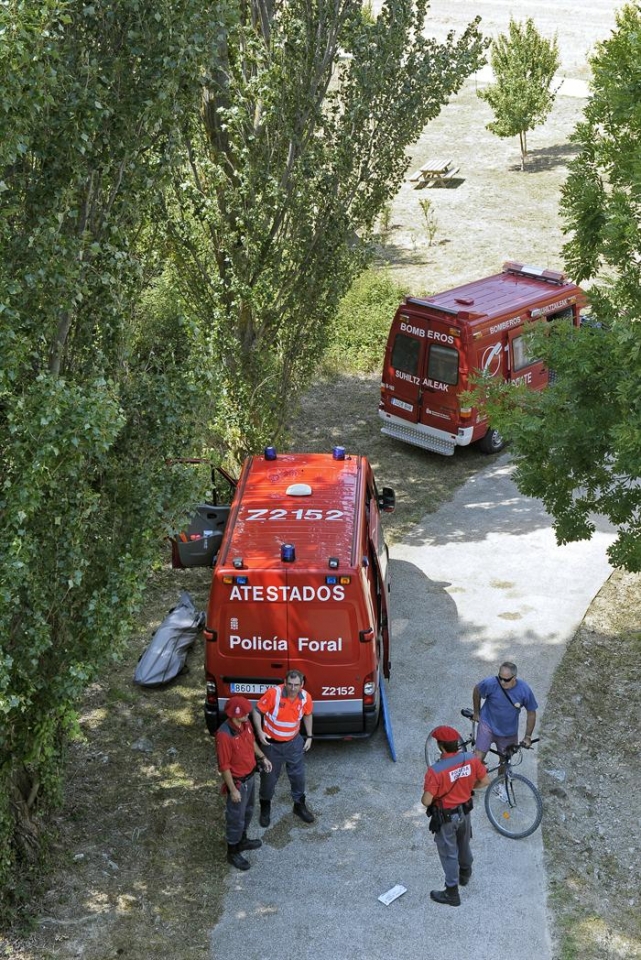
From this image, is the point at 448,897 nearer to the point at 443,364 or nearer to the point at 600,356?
the point at 600,356

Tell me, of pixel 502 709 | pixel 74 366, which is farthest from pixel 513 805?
pixel 74 366

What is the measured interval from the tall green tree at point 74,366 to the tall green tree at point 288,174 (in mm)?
3797

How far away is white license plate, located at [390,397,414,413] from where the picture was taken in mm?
16438

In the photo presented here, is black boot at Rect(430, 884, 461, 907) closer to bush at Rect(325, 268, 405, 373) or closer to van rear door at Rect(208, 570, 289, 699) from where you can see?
van rear door at Rect(208, 570, 289, 699)

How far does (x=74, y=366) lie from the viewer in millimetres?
7746

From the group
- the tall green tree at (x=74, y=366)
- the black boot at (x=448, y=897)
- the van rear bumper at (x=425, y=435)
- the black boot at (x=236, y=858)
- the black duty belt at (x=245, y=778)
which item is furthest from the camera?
the van rear bumper at (x=425, y=435)

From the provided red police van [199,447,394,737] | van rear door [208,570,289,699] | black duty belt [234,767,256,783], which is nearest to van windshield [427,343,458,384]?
red police van [199,447,394,737]

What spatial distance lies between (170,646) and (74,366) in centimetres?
416

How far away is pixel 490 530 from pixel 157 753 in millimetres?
6278

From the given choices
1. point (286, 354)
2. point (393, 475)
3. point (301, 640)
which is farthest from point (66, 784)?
point (393, 475)

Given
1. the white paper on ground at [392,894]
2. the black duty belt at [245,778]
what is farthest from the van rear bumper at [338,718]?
the white paper on ground at [392,894]

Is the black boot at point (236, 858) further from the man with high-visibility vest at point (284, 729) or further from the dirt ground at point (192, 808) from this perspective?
the man with high-visibility vest at point (284, 729)

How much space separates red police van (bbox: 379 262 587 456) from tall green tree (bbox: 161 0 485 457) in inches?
113

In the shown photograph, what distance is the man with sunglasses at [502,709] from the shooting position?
28.5 feet
